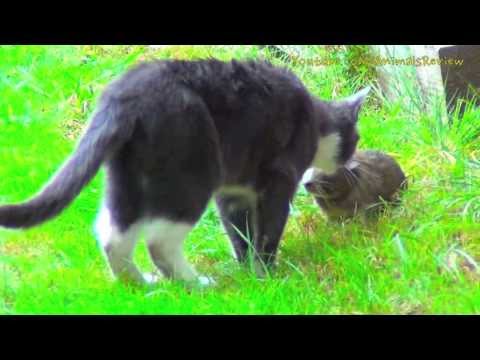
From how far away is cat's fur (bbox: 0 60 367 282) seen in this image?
363 centimetres

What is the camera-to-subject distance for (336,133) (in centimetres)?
479

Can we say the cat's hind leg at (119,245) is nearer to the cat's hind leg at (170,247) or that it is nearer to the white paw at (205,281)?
the cat's hind leg at (170,247)

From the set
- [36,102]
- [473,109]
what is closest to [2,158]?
[36,102]

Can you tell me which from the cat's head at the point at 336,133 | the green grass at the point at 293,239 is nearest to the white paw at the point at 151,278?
the green grass at the point at 293,239

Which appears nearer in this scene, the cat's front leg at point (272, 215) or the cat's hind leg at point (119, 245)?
the cat's hind leg at point (119, 245)

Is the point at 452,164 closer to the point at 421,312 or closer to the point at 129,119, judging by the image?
the point at 421,312

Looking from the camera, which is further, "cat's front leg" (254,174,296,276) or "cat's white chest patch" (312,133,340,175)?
"cat's white chest patch" (312,133,340,175)

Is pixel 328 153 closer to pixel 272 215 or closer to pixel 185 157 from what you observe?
pixel 272 215

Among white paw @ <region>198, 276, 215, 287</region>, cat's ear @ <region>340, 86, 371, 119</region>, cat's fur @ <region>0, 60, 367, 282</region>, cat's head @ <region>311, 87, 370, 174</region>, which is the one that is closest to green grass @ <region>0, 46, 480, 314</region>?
white paw @ <region>198, 276, 215, 287</region>

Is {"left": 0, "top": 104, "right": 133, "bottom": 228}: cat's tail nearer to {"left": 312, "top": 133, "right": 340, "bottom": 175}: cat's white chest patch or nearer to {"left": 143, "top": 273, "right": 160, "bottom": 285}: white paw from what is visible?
{"left": 143, "top": 273, "right": 160, "bottom": 285}: white paw

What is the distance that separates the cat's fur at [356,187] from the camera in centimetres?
490

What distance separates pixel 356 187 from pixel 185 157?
1.62 meters

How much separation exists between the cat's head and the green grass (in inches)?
14.1

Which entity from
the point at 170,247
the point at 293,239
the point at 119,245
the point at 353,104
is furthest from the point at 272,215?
the point at 353,104
